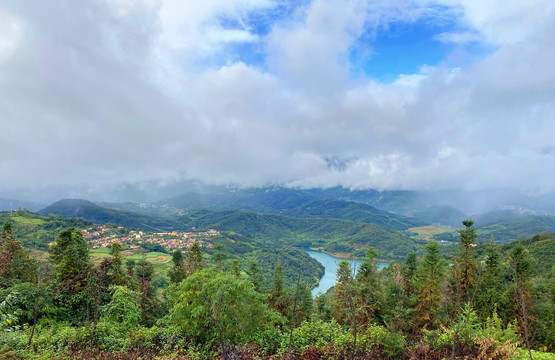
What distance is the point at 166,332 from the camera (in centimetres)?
1006

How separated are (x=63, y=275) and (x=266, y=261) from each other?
327 feet

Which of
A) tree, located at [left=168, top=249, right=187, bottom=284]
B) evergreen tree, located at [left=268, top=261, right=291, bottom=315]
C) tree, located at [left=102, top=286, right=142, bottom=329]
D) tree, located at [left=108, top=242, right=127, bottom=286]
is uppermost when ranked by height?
tree, located at [left=102, top=286, right=142, bottom=329]

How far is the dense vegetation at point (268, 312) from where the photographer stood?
27.2ft

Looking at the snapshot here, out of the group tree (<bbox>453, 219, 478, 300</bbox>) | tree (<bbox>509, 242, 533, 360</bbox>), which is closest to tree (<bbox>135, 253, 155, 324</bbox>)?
tree (<bbox>453, 219, 478, 300</bbox>)

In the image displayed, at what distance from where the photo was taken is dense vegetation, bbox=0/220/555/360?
8297 mm

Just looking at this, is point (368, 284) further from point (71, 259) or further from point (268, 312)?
point (71, 259)

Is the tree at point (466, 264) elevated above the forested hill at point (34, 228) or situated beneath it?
elevated above

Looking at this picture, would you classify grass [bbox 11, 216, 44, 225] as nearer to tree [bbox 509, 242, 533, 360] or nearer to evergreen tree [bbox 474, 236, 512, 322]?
evergreen tree [bbox 474, 236, 512, 322]

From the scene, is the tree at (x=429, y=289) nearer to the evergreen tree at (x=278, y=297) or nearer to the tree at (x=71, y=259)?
the evergreen tree at (x=278, y=297)

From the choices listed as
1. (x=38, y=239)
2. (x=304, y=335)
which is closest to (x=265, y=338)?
(x=304, y=335)

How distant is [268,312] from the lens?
1337 centimetres

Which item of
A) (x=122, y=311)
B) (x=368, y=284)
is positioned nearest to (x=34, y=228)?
(x=122, y=311)

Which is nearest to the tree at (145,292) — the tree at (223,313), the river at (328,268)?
the tree at (223,313)

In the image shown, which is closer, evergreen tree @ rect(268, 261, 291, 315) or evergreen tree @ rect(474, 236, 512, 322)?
evergreen tree @ rect(474, 236, 512, 322)
